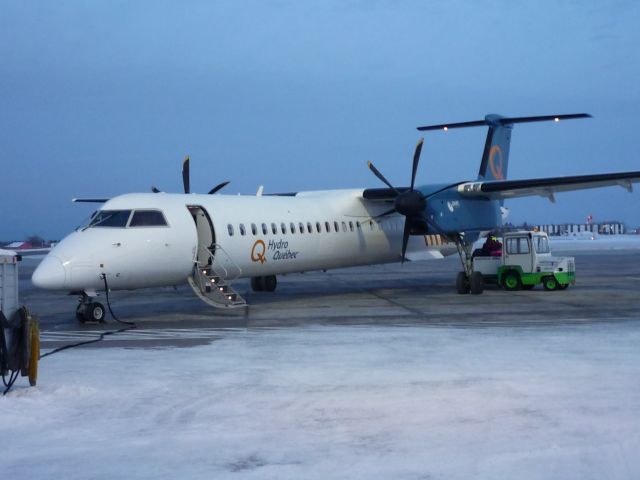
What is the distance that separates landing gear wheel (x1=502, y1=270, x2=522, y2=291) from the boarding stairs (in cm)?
847

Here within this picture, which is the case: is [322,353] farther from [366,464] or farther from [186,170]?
[186,170]

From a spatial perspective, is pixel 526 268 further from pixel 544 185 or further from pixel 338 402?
pixel 338 402

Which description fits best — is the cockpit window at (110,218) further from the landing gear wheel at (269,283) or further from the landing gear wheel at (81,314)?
the landing gear wheel at (269,283)

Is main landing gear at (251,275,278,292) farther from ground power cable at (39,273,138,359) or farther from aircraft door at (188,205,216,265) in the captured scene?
ground power cable at (39,273,138,359)

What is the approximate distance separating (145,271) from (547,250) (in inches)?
477

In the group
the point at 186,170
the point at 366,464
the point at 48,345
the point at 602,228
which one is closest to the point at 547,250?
the point at 186,170

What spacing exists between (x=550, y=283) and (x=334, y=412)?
15.7m

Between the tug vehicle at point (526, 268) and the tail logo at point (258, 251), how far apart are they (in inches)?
226

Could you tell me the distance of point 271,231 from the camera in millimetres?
19031

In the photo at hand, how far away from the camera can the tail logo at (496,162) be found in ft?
84.1

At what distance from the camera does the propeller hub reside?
20719 millimetres

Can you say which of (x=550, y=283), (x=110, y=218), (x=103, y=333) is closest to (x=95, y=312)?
(x=103, y=333)

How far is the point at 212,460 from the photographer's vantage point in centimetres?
578

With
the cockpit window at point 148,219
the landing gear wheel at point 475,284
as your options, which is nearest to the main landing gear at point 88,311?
the cockpit window at point 148,219
